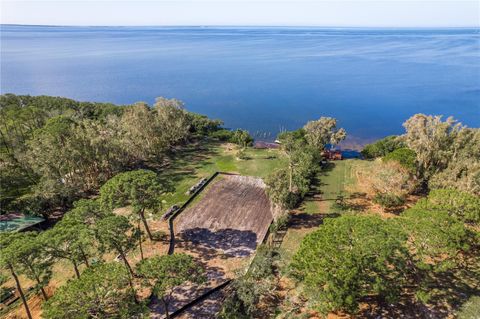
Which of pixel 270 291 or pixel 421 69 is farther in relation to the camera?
pixel 421 69

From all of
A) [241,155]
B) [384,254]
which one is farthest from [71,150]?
[384,254]

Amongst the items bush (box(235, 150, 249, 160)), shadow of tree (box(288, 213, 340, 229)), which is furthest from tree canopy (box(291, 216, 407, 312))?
bush (box(235, 150, 249, 160))

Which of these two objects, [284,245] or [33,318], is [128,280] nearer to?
[33,318]

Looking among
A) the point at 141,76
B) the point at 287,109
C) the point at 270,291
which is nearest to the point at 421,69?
the point at 287,109

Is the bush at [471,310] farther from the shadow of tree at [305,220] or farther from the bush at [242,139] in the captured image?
the bush at [242,139]

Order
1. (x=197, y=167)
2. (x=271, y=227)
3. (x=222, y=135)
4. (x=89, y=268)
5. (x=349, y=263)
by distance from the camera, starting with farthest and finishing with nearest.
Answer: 1. (x=222, y=135)
2. (x=197, y=167)
3. (x=271, y=227)
4. (x=89, y=268)
5. (x=349, y=263)

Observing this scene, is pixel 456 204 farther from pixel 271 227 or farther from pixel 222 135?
pixel 222 135
